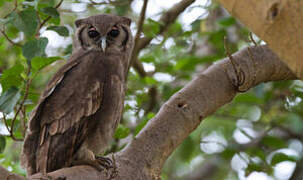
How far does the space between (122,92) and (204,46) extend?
133 inches

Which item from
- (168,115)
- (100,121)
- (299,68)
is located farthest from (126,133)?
(299,68)

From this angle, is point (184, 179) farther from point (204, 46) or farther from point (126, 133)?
point (126, 133)

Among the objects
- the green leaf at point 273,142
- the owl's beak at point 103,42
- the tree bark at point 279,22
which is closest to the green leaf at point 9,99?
the owl's beak at point 103,42

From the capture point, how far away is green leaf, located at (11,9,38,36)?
2.68m

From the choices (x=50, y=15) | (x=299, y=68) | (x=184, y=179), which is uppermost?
(x=299, y=68)

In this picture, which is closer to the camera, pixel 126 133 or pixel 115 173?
pixel 115 173

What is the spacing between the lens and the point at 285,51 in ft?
4.72

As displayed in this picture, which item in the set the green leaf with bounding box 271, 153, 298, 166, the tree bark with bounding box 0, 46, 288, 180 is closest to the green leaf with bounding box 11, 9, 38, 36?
the tree bark with bounding box 0, 46, 288, 180

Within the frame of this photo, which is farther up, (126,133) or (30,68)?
(30,68)

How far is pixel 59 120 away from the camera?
279cm

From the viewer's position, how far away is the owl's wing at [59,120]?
2.72 meters

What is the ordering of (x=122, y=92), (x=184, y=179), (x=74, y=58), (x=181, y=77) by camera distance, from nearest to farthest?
1. (x=122, y=92)
2. (x=74, y=58)
3. (x=181, y=77)
4. (x=184, y=179)

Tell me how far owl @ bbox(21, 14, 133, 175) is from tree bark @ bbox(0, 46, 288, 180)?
0.20m

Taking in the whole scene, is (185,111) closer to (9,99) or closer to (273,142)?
(9,99)
